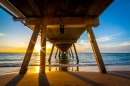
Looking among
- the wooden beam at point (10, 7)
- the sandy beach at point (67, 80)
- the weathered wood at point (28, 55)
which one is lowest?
the sandy beach at point (67, 80)

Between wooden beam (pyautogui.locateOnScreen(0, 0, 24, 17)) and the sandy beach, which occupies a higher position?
wooden beam (pyautogui.locateOnScreen(0, 0, 24, 17))

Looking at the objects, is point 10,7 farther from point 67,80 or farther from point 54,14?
point 67,80

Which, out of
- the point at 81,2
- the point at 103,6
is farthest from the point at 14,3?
the point at 103,6

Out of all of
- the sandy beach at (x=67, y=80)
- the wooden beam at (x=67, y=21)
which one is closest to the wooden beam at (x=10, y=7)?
the wooden beam at (x=67, y=21)

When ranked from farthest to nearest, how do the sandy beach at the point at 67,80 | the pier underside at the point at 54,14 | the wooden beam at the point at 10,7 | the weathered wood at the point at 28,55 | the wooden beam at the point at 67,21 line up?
the wooden beam at the point at 67,21 → the weathered wood at the point at 28,55 → the pier underside at the point at 54,14 → the wooden beam at the point at 10,7 → the sandy beach at the point at 67,80

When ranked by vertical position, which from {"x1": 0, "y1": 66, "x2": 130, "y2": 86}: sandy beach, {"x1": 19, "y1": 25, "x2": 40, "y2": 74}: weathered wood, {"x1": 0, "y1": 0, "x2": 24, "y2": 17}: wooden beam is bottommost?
{"x1": 0, "y1": 66, "x2": 130, "y2": 86}: sandy beach

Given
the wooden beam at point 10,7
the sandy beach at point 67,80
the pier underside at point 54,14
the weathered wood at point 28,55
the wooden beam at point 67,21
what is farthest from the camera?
the wooden beam at point 67,21

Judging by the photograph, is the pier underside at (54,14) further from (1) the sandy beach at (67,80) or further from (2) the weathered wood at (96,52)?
(1) the sandy beach at (67,80)

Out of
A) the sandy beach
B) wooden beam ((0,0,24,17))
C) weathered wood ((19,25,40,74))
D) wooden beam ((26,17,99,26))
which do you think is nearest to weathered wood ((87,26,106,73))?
wooden beam ((26,17,99,26))

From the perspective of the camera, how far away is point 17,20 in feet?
27.0

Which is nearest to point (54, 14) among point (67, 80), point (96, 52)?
point (96, 52)

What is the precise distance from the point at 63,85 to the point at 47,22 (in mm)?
4781

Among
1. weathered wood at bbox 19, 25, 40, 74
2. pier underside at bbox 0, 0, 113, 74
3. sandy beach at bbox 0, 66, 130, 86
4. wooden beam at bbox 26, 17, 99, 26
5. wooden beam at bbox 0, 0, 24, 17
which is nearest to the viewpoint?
sandy beach at bbox 0, 66, 130, 86

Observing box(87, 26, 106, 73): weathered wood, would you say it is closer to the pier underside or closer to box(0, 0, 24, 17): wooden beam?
the pier underside
